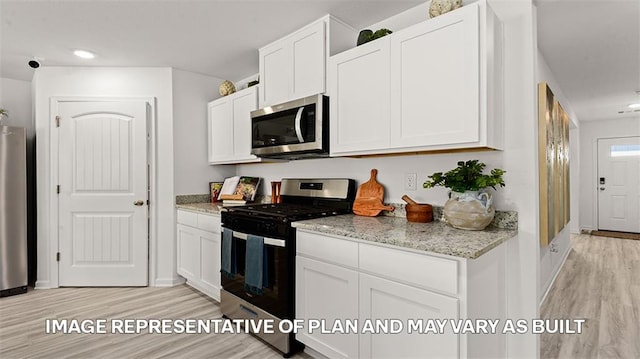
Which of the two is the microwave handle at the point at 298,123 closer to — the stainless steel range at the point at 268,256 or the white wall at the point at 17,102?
the stainless steel range at the point at 268,256

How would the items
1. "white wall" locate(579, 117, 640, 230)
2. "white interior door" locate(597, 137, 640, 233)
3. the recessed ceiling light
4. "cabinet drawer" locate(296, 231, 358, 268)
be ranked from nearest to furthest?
"cabinet drawer" locate(296, 231, 358, 268) → the recessed ceiling light → "white interior door" locate(597, 137, 640, 233) → "white wall" locate(579, 117, 640, 230)

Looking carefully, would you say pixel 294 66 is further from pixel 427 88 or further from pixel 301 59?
pixel 427 88

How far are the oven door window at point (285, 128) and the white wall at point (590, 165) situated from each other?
6.86 metres

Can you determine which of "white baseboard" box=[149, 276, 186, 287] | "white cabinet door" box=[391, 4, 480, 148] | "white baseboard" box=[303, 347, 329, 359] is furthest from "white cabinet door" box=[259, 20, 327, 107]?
"white baseboard" box=[149, 276, 186, 287]

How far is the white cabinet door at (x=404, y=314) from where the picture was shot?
55.4 inches

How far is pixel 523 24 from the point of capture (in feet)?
5.94

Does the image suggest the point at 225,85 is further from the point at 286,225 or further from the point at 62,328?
the point at 62,328

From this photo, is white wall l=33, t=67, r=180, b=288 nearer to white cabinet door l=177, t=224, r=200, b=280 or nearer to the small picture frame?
white cabinet door l=177, t=224, r=200, b=280

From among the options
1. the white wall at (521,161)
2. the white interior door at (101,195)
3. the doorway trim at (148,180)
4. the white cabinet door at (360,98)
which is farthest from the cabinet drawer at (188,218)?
the white wall at (521,161)

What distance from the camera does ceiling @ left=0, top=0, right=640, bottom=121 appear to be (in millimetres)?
2207

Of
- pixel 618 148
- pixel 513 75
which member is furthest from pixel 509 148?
pixel 618 148

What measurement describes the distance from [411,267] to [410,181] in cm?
86

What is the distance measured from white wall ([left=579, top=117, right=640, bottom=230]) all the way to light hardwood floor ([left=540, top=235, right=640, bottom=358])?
Result: 67.2 inches

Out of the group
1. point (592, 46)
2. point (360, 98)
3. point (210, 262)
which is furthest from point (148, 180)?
point (592, 46)
